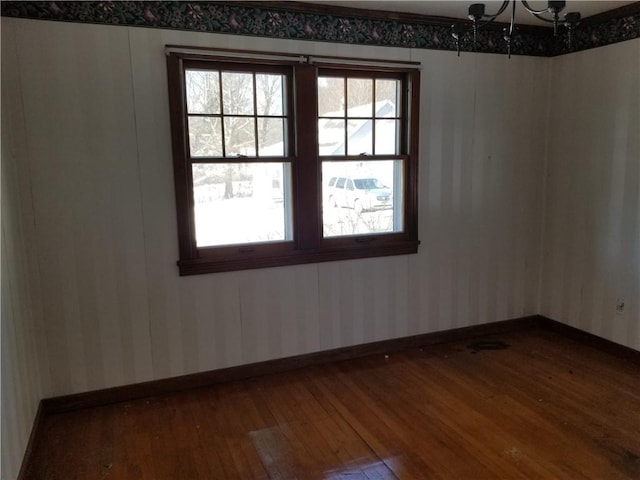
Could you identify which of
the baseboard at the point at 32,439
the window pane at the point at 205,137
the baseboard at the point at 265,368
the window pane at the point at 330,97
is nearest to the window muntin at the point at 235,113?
the window pane at the point at 205,137

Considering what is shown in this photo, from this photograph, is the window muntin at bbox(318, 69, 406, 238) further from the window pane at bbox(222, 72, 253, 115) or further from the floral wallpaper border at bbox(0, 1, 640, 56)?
the window pane at bbox(222, 72, 253, 115)

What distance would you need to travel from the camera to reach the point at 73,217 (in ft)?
9.73

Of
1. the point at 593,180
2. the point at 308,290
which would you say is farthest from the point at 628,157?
the point at 308,290

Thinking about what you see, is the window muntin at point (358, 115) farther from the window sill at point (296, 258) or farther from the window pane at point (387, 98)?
the window sill at point (296, 258)

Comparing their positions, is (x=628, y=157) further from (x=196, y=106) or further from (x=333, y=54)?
(x=196, y=106)

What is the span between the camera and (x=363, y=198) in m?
3.77

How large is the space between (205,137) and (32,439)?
2036 millimetres

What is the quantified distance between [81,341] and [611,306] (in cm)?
392

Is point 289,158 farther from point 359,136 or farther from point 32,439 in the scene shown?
point 32,439

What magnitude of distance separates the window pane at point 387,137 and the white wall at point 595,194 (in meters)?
1.52

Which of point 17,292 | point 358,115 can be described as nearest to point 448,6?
point 358,115

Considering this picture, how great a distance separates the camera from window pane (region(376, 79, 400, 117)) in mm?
3680

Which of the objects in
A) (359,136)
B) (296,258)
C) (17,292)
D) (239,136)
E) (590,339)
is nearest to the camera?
(17,292)

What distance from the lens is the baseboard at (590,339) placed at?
371 centimetres
